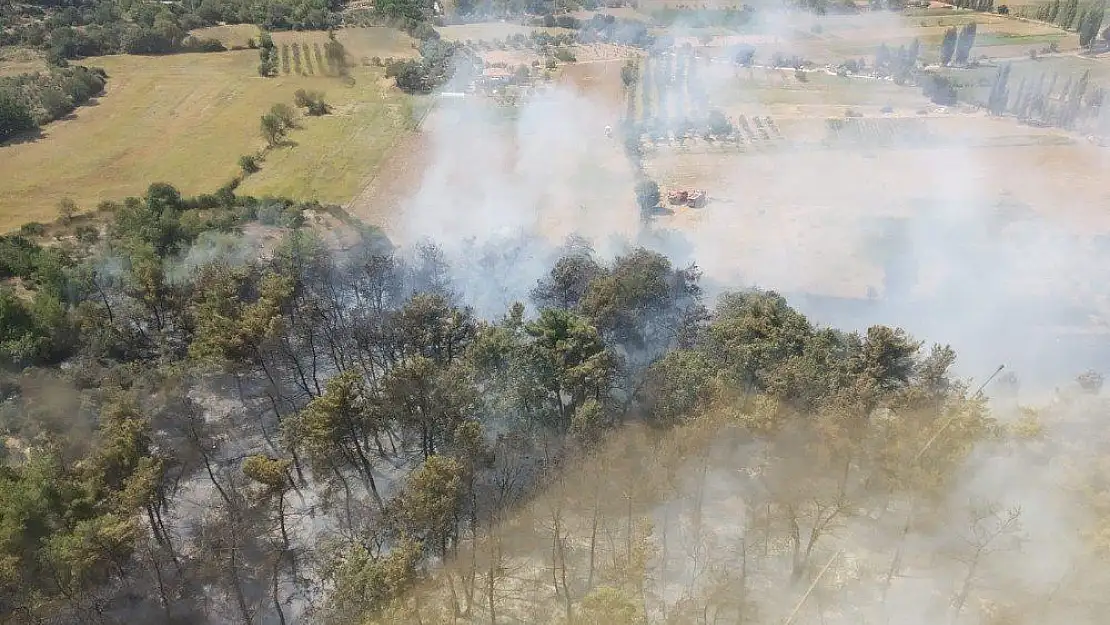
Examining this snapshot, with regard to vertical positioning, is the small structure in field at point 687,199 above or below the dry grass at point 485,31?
below

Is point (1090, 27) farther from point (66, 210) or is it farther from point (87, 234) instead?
point (66, 210)

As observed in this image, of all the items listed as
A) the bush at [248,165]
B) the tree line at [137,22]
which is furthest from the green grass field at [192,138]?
Result: the tree line at [137,22]

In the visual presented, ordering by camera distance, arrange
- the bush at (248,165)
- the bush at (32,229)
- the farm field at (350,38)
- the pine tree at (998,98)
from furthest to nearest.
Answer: the farm field at (350,38) < the pine tree at (998,98) < the bush at (248,165) < the bush at (32,229)

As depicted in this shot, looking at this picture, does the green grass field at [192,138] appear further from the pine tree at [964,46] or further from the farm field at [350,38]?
the pine tree at [964,46]

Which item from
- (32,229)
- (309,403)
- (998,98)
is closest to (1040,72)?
(998,98)

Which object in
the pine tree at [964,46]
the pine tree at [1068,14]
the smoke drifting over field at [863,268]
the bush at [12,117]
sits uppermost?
the pine tree at [1068,14]

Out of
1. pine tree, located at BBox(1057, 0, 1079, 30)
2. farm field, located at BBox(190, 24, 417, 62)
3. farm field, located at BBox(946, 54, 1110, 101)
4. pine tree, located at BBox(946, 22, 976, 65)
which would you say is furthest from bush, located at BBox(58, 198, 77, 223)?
pine tree, located at BBox(1057, 0, 1079, 30)

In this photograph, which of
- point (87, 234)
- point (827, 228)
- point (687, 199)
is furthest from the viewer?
point (687, 199)

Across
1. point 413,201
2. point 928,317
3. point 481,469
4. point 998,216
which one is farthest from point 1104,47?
point 481,469

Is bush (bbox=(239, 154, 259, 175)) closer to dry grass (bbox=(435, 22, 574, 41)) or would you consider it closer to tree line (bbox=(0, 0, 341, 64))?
tree line (bbox=(0, 0, 341, 64))
